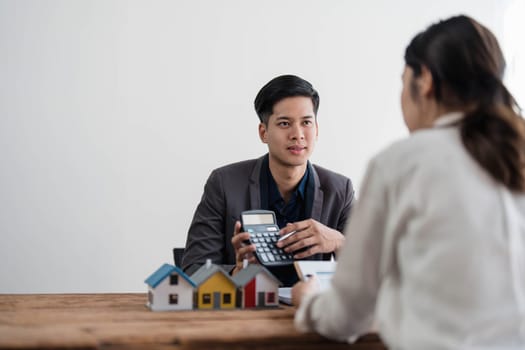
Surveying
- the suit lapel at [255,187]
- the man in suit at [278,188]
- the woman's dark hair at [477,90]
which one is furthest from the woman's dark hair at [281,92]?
the woman's dark hair at [477,90]

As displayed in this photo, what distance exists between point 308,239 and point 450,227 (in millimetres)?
899

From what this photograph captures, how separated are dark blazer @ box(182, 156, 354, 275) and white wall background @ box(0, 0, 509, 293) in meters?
1.17

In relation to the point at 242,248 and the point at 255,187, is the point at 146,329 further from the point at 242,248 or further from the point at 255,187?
the point at 255,187

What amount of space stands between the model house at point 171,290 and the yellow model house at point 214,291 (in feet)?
0.08

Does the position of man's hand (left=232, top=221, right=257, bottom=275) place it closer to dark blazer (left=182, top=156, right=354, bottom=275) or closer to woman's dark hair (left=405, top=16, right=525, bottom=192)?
dark blazer (left=182, top=156, right=354, bottom=275)

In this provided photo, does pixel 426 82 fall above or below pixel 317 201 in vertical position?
above

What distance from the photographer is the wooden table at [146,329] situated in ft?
3.35

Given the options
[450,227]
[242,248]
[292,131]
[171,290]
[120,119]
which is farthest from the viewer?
[120,119]

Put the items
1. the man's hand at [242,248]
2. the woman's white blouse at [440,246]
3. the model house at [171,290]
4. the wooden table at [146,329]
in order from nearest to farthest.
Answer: the woman's white blouse at [440,246] → the wooden table at [146,329] → the model house at [171,290] → the man's hand at [242,248]

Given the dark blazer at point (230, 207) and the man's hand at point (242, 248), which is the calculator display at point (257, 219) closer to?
the man's hand at point (242, 248)

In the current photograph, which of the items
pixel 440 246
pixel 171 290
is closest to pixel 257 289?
pixel 171 290

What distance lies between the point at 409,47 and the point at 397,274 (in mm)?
443

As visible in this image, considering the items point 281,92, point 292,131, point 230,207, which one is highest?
point 281,92

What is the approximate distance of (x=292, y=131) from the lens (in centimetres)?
212
